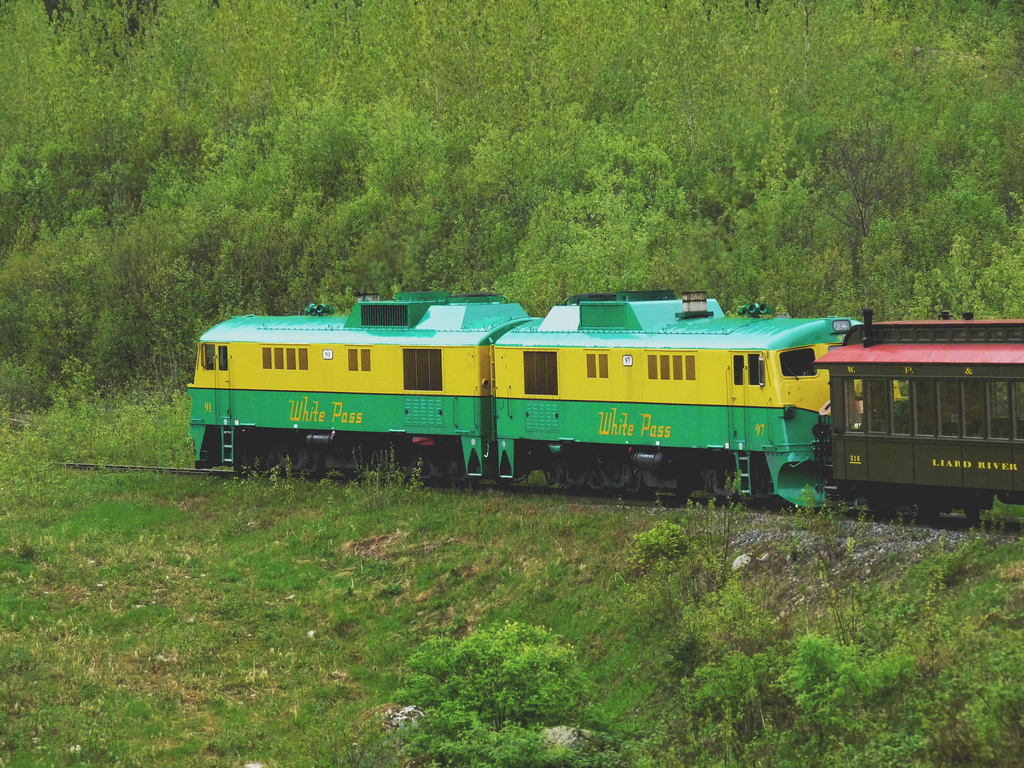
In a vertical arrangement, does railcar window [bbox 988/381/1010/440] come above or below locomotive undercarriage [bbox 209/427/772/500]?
above

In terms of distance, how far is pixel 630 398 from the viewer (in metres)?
24.2

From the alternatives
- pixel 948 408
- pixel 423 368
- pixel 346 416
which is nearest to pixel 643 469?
pixel 423 368

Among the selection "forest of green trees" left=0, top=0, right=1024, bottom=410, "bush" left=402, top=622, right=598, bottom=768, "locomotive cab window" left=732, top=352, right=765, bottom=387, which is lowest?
"bush" left=402, top=622, right=598, bottom=768

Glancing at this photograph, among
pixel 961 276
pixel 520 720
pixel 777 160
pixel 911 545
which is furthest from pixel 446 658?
pixel 777 160

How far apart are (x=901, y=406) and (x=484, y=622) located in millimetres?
7920

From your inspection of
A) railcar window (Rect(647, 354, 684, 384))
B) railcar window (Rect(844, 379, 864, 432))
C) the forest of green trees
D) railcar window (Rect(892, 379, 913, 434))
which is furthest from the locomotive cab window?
the forest of green trees

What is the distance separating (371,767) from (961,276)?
2239cm

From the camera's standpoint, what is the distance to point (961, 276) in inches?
1266

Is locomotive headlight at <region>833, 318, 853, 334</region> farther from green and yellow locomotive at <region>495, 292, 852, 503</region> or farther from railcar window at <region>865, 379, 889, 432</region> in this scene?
railcar window at <region>865, 379, 889, 432</region>

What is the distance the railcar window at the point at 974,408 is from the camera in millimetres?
17953

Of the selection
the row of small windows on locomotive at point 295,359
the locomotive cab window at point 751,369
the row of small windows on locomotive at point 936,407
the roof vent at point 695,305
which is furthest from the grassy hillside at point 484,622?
the roof vent at point 695,305

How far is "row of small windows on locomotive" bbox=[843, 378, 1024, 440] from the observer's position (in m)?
17.7

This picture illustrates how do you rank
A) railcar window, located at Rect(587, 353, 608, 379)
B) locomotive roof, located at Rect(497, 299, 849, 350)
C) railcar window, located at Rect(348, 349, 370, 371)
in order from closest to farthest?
locomotive roof, located at Rect(497, 299, 849, 350), railcar window, located at Rect(587, 353, 608, 379), railcar window, located at Rect(348, 349, 370, 371)

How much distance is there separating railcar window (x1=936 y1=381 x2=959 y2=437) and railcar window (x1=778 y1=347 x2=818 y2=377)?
3.91 m
